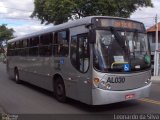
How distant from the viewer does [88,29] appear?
9.95 meters

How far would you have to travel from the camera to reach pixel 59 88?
39.5 feet

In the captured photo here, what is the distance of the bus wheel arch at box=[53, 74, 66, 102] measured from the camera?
11761mm

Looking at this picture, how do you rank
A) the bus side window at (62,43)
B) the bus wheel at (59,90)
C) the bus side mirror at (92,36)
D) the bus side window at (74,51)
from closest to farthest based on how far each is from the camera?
the bus side mirror at (92,36) → the bus side window at (74,51) → the bus side window at (62,43) → the bus wheel at (59,90)

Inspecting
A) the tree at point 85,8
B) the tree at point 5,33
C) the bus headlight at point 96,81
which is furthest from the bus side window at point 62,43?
the tree at point 5,33

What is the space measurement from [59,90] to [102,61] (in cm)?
298

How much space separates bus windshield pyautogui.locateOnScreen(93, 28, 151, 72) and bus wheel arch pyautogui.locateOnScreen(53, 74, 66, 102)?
2.54 metres

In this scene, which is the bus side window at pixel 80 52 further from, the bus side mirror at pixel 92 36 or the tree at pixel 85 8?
the tree at pixel 85 8

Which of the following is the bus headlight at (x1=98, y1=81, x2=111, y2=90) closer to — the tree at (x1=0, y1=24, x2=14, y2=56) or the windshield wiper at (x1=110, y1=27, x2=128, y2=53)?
the windshield wiper at (x1=110, y1=27, x2=128, y2=53)

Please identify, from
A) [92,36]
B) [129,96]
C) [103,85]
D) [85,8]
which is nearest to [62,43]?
[92,36]

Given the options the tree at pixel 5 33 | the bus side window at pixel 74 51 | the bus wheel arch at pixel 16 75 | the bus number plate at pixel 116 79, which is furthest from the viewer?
the tree at pixel 5 33

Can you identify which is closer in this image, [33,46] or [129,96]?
[129,96]

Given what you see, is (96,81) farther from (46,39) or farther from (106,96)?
(46,39)

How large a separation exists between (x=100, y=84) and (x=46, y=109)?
220cm

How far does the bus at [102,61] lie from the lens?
9.61 metres
